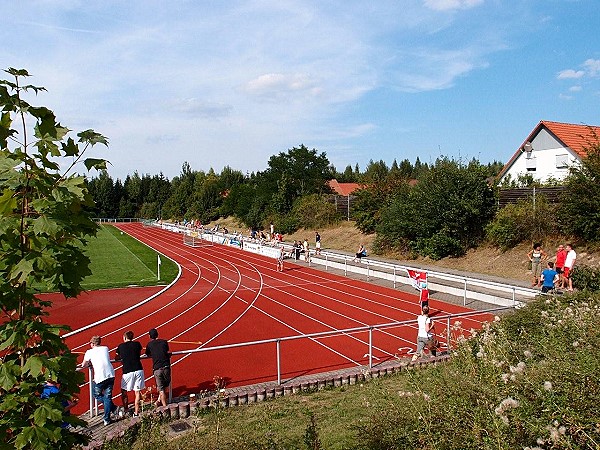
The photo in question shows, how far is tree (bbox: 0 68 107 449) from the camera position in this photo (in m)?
2.89

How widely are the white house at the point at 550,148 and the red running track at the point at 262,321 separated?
57.9ft

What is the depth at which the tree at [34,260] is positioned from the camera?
2.89 metres

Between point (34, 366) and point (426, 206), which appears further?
point (426, 206)

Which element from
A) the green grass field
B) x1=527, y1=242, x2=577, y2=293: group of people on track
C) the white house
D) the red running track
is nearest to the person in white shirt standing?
x1=527, y1=242, x2=577, y2=293: group of people on track

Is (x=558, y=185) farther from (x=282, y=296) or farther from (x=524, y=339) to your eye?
(x=524, y=339)

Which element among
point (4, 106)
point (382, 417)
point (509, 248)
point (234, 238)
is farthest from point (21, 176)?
point (234, 238)

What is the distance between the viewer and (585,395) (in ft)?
14.0

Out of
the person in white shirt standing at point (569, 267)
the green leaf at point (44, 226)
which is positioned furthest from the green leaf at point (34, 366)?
the person in white shirt standing at point (569, 267)

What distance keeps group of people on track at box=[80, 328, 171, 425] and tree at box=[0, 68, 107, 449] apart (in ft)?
17.9

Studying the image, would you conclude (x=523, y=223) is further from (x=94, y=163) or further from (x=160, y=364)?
(x=94, y=163)

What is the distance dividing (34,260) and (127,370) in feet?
21.3

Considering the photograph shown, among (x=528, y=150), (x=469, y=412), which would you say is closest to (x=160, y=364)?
(x=469, y=412)

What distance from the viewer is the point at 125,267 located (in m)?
32.7

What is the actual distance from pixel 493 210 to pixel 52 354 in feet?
88.4
